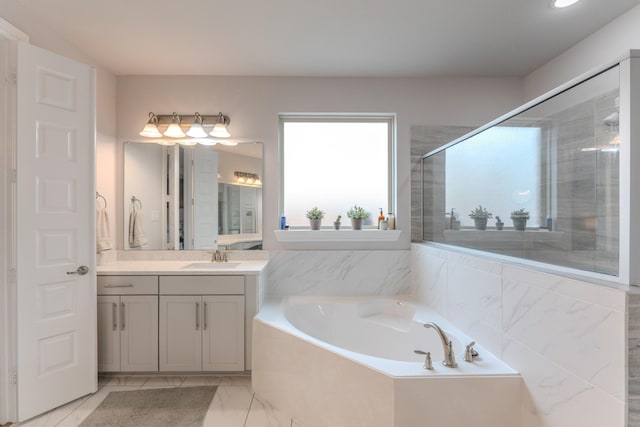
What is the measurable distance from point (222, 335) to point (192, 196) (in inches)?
51.2

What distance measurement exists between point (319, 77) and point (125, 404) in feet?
9.77

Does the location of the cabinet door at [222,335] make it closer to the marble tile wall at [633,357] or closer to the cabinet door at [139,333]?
the cabinet door at [139,333]

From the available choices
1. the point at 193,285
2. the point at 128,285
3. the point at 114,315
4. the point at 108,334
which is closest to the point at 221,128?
the point at 193,285

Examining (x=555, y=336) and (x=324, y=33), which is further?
(x=324, y=33)

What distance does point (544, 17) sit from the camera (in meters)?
2.13

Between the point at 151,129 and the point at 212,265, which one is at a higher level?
the point at 151,129

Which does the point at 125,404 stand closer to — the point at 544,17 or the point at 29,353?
the point at 29,353

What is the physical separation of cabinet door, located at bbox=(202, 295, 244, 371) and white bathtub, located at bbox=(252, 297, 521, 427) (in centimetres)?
20

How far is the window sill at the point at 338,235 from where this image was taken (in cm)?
302

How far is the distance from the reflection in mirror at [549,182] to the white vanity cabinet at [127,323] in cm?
238

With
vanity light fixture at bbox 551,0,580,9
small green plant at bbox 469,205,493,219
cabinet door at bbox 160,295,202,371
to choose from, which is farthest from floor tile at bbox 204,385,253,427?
vanity light fixture at bbox 551,0,580,9

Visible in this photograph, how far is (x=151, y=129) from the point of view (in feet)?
9.55

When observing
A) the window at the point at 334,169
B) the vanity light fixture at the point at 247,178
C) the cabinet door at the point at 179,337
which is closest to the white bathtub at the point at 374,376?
the cabinet door at the point at 179,337

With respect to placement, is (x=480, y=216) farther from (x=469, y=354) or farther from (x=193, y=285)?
(x=193, y=285)
